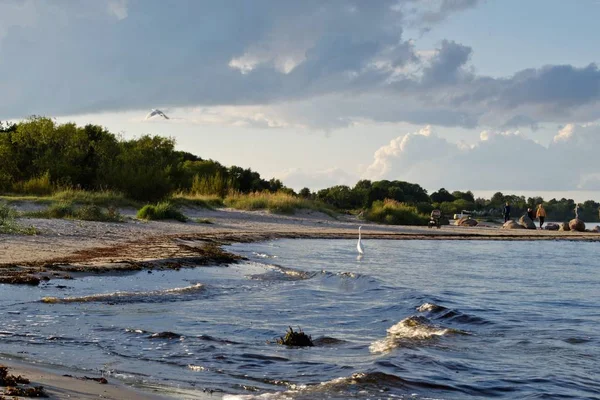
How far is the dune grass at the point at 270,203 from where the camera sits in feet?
130

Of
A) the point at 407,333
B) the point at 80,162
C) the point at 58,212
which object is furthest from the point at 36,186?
the point at 407,333

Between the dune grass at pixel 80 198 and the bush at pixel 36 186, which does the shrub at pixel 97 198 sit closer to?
the dune grass at pixel 80 198

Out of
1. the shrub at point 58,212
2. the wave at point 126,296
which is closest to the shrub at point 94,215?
the shrub at point 58,212

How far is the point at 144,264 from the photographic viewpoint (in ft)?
48.1

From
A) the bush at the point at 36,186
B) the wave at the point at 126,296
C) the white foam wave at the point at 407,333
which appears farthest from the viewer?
the bush at the point at 36,186

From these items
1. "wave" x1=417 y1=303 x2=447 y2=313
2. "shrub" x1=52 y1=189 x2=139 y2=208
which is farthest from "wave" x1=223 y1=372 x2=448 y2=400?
"shrub" x1=52 y1=189 x2=139 y2=208

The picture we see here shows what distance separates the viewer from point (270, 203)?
40.2 meters

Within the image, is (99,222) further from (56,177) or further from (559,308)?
(559,308)

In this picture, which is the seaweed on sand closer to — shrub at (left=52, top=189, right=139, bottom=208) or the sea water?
the sea water

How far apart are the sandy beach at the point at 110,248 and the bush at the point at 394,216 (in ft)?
36.8

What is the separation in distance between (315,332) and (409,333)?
1271 millimetres

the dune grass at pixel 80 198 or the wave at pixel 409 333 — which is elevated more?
the dune grass at pixel 80 198

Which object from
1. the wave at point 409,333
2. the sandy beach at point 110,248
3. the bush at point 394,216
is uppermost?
the bush at point 394,216

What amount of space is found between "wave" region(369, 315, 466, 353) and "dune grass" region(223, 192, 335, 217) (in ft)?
93.8
